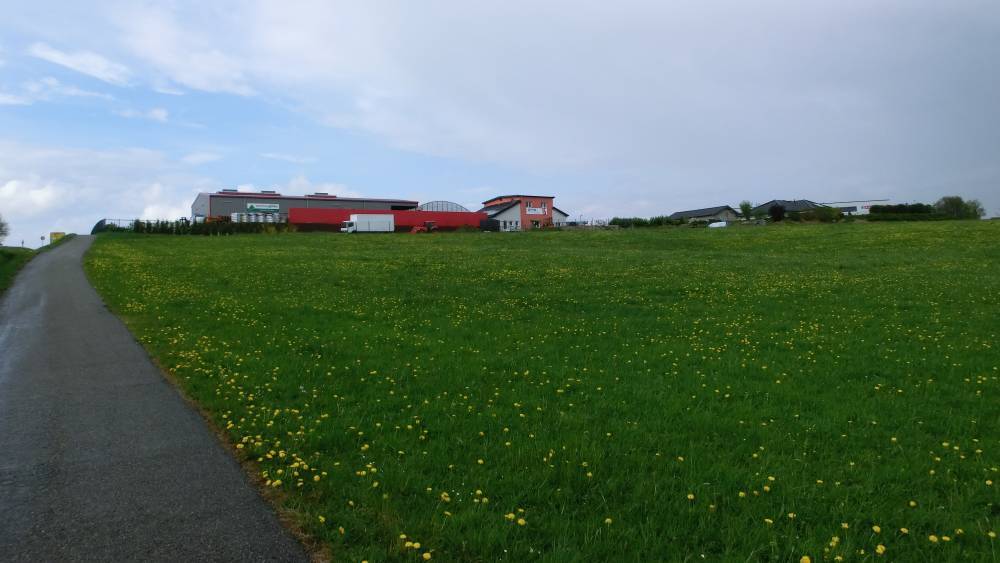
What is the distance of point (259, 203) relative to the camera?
92.6 meters

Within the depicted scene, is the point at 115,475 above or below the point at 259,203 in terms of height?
below

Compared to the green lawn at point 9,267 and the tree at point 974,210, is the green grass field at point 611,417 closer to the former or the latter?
the green lawn at point 9,267

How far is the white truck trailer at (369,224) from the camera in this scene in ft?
252

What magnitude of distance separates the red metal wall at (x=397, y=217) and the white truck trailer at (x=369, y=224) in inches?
87.4

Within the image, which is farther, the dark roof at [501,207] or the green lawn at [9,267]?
the dark roof at [501,207]

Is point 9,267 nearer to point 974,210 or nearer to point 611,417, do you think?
point 611,417

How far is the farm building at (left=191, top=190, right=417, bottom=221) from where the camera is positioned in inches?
3558

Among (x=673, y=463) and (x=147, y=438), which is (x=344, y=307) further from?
(x=673, y=463)

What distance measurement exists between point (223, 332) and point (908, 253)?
36.5 meters

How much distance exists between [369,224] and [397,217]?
405 inches

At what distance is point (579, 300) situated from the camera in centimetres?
1803

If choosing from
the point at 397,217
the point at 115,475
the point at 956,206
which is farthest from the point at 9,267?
the point at 956,206

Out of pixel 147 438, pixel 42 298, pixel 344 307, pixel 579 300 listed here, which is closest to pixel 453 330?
pixel 344 307

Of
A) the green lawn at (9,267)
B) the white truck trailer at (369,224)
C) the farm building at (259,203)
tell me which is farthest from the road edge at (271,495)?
the farm building at (259,203)
